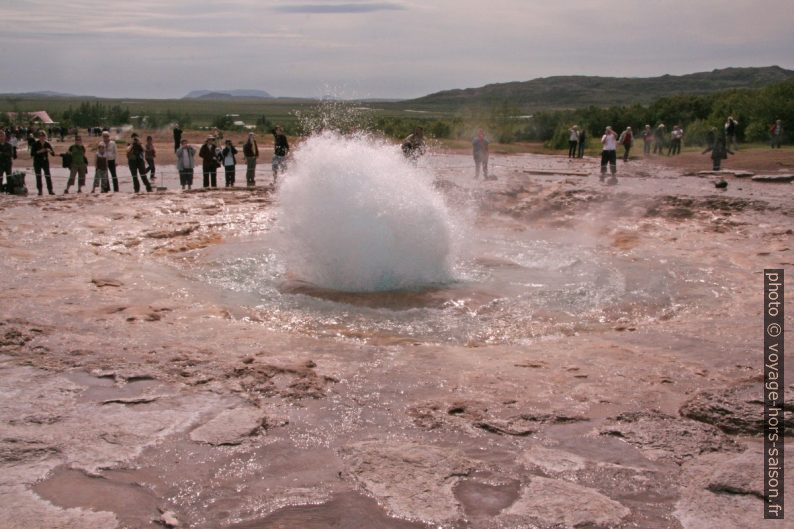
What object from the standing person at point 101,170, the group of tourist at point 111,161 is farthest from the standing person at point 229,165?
the standing person at point 101,170

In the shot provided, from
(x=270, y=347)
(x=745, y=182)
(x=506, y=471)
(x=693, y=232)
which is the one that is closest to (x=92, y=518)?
(x=506, y=471)

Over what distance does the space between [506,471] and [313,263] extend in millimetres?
4779

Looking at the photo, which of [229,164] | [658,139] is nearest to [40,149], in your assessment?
[229,164]

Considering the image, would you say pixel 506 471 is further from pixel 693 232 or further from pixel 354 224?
pixel 693 232

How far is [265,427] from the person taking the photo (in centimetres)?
418

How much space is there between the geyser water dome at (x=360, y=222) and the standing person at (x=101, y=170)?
6695mm

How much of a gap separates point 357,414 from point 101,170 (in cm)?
1153

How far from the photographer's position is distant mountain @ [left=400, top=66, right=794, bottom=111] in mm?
104250

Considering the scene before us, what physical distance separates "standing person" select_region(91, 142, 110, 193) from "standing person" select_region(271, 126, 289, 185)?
3.18m

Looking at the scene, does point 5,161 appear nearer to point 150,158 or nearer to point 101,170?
point 101,170

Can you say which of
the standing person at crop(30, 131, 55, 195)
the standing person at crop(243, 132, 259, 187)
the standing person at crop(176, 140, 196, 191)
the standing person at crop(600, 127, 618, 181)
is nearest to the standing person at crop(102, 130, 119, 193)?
the standing person at crop(30, 131, 55, 195)

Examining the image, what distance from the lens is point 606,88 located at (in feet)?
388

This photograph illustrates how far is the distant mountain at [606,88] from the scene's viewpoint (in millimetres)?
104250

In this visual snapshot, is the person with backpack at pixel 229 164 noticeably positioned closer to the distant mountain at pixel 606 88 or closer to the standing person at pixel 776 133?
the standing person at pixel 776 133
